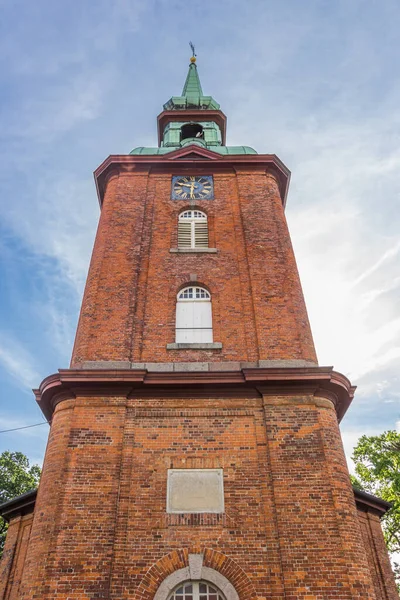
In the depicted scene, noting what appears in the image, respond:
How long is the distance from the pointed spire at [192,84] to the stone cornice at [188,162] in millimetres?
9300

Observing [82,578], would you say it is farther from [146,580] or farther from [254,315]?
[254,315]

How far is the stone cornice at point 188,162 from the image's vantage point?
1773 centimetres

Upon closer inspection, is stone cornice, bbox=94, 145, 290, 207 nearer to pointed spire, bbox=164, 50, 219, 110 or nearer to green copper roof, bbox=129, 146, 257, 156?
green copper roof, bbox=129, 146, 257, 156

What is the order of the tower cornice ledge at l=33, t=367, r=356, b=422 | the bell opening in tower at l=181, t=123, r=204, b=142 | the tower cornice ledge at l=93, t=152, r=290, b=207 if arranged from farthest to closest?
the bell opening in tower at l=181, t=123, r=204, b=142 < the tower cornice ledge at l=93, t=152, r=290, b=207 < the tower cornice ledge at l=33, t=367, r=356, b=422

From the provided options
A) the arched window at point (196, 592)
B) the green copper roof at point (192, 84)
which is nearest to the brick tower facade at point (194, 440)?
the arched window at point (196, 592)

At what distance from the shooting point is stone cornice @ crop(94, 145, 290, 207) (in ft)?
58.2

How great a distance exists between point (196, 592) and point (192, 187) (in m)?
12.5

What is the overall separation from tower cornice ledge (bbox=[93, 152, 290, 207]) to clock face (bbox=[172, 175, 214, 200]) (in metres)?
0.38

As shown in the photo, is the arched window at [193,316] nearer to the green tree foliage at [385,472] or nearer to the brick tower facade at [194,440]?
the brick tower facade at [194,440]

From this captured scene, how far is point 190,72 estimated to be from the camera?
98.4 feet

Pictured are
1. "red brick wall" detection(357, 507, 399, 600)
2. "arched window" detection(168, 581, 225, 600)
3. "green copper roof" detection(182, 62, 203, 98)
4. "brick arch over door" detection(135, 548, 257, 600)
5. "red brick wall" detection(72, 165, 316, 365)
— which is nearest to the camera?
"brick arch over door" detection(135, 548, 257, 600)

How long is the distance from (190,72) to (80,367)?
2383 cm

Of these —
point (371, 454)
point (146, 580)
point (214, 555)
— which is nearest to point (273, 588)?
point (214, 555)

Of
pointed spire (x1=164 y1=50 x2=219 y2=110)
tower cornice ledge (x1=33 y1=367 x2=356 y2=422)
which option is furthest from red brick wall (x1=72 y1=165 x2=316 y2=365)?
pointed spire (x1=164 y1=50 x2=219 y2=110)
